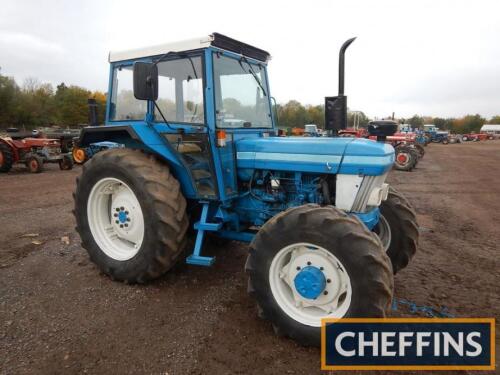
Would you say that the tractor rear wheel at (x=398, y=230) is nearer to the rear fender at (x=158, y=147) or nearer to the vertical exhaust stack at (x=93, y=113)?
the rear fender at (x=158, y=147)

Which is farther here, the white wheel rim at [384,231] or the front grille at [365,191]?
the white wheel rim at [384,231]

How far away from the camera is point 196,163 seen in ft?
12.3

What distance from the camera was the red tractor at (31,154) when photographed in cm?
1252

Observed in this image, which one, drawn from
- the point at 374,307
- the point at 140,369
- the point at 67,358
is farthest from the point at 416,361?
the point at 67,358

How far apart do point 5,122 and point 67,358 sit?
4286 centimetres

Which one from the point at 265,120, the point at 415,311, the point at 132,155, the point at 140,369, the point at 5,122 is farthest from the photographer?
the point at 5,122

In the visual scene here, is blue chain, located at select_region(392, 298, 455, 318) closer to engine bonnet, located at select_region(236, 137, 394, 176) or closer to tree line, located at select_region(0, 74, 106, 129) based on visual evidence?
engine bonnet, located at select_region(236, 137, 394, 176)

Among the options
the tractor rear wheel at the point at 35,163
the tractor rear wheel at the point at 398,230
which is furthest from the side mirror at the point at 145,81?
the tractor rear wheel at the point at 35,163

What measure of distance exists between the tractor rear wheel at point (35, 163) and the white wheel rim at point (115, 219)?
34.3 feet

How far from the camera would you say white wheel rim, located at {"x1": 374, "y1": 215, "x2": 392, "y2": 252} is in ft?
12.8

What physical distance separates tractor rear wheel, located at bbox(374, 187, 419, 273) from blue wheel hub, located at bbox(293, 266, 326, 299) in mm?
1420

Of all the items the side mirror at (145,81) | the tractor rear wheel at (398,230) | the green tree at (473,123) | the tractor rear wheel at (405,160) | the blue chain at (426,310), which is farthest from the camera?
the green tree at (473,123)

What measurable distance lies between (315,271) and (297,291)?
0.23 m

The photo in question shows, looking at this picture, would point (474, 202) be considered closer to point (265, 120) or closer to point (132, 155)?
point (265, 120)
